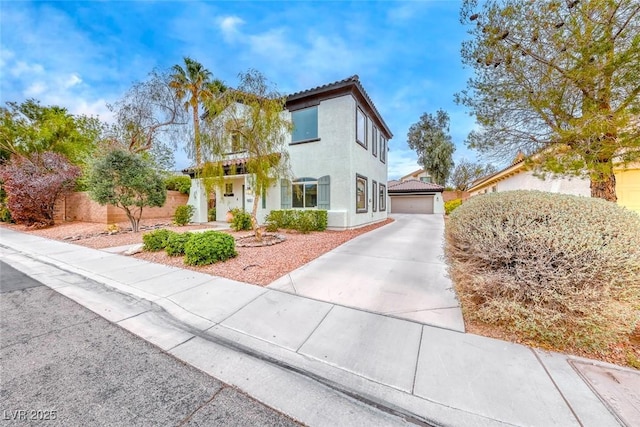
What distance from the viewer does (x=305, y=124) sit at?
36.0 feet

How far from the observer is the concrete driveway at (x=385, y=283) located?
355 centimetres

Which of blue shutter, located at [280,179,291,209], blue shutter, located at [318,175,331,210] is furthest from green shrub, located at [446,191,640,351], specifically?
blue shutter, located at [280,179,291,209]

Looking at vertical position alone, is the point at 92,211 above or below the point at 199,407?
above

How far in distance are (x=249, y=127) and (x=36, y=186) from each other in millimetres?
14459

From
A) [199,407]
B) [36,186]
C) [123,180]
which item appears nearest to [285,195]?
[123,180]

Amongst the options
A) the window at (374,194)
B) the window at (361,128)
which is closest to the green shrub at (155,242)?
the window at (361,128)

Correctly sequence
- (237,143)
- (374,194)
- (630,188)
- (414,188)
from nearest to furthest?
1. (237,143)
2. (630,188)
3. (374,194)
4. (414,188)

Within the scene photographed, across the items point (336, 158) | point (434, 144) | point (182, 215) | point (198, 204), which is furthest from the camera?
point (434, 144)

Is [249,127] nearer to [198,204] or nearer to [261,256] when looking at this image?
[261,256]

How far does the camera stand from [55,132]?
17969mm

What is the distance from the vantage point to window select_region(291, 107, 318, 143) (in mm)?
10766

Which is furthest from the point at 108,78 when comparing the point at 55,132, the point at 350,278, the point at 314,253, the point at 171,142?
the point at 350,278

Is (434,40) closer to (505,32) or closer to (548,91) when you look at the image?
(505,32)

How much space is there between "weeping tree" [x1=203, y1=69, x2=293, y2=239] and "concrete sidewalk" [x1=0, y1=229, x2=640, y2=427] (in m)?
4.63
